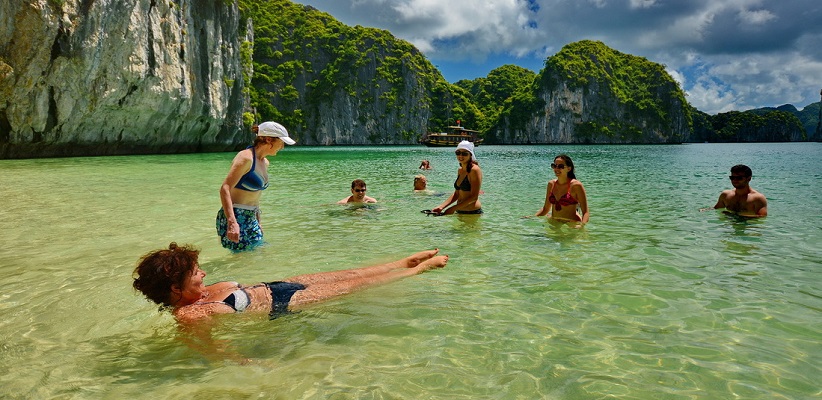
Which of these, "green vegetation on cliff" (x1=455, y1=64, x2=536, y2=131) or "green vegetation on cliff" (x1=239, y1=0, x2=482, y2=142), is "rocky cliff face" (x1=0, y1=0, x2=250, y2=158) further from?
"green vegetation on cliff" (x1=455, y1=64, x2=536, y2=131)

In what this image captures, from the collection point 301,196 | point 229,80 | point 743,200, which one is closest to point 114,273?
point 301,196

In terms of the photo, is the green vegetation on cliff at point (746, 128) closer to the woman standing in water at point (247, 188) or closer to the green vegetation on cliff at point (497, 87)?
the green vegetation on cliff at point (497, 87)

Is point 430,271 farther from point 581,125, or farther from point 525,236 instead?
point 581,125

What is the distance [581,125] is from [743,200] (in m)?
136

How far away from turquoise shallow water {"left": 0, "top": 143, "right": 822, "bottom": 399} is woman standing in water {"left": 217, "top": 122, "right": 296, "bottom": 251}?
439 mm

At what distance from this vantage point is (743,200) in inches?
344

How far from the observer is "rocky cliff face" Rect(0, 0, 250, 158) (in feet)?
81.0

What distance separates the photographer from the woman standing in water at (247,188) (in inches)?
193

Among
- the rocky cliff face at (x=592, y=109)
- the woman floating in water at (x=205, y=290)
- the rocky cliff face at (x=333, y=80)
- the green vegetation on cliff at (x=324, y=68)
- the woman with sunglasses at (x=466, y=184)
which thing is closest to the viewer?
the woman floating in water at (x=205, y=290)

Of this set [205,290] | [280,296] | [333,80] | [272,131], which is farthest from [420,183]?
[333,80]

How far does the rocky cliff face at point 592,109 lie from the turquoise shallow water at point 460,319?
13674 cm

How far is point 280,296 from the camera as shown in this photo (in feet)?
12.6

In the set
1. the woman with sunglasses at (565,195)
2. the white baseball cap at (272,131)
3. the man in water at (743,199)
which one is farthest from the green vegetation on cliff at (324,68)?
the white baseball cap at (272,131)

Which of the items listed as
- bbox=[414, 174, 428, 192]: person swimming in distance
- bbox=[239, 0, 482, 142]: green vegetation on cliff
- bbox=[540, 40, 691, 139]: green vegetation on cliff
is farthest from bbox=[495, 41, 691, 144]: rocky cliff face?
bbox=[414, 174, 428, 192]: person swimming in distance
